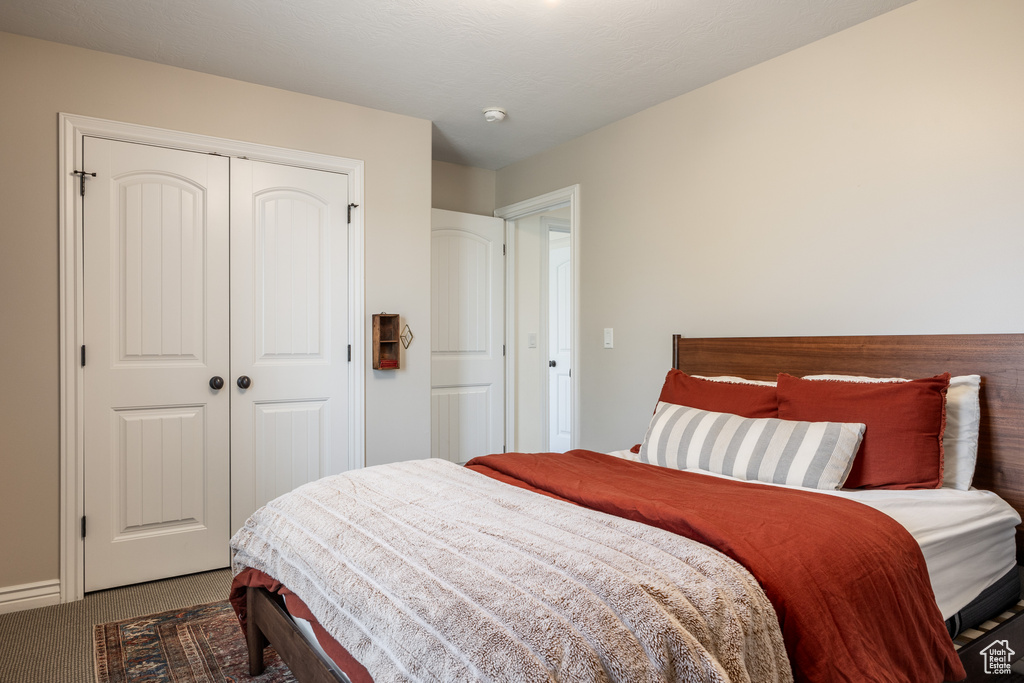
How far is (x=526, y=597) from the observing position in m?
1.16

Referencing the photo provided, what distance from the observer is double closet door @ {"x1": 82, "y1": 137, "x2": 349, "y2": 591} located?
111 inches

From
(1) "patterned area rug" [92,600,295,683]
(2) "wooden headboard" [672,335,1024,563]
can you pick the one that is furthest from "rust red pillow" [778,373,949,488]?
(1) "patterned area rug" [92,600,295,683]

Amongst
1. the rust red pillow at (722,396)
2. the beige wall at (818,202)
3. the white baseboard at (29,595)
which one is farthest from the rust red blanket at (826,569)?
the white baseboard at (29,595)

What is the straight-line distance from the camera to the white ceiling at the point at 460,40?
240 cm

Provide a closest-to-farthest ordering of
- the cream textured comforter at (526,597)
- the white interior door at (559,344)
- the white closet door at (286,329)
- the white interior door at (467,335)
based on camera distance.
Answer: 1. the cream textured comforter at (526,597)
2. the white closet door at (286,329)
3. the white interior door at (467,335)
4. the white interior door at (559,344)

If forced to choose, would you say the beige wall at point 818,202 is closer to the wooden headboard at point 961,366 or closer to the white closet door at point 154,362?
the wooden headboard at point 961,366

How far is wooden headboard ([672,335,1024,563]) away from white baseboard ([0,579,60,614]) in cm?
321

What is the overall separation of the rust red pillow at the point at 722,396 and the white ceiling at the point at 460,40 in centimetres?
145

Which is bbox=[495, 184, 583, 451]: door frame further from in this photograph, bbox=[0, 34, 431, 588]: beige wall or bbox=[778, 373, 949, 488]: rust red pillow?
bbox=[778, 373, 949, 488]: rust red pillow

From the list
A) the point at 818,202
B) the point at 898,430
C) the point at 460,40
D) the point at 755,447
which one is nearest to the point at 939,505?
the point at 898,430

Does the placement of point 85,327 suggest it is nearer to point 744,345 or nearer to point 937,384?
point 744,345

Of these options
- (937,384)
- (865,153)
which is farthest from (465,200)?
(937,384)

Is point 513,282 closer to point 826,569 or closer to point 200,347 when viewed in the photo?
point 200,347

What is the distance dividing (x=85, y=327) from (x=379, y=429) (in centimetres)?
147
